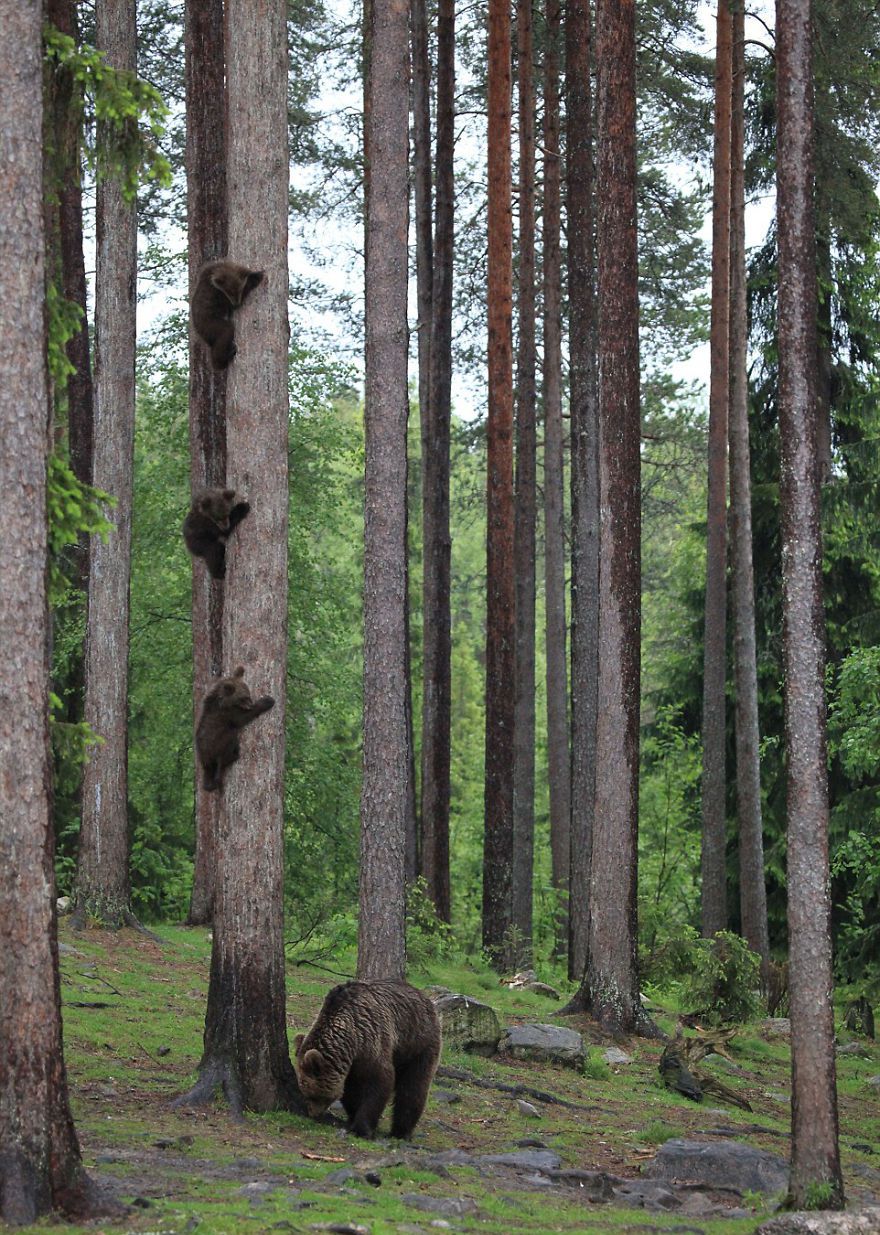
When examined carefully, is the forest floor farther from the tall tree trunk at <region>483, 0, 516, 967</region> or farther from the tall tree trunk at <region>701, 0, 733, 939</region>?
the tall tree trunk at <region>701, 0, 733, 939</region>

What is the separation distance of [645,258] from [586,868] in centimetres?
1310

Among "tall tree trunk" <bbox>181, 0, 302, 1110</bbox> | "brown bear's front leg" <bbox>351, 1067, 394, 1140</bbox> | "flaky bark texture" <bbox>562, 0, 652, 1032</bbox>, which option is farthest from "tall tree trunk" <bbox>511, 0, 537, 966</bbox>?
"brown bear's front leg" <bbox>351, 1067, 394, 1140</bbox>

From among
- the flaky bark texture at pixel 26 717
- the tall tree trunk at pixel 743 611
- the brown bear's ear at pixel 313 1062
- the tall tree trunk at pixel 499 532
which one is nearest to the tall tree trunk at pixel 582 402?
the tall tree trunk at pixel 499 532

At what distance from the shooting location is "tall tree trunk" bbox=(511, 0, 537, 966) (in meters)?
25.0

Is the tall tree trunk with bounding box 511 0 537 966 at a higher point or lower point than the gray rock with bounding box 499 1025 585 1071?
higher

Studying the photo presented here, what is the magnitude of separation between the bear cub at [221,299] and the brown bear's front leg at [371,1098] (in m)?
5.11

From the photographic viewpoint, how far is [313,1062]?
10.0 metres

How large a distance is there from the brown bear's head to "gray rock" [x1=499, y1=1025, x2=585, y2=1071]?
4.47 meters

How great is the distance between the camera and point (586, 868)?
21391 mm

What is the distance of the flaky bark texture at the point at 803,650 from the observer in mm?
9125

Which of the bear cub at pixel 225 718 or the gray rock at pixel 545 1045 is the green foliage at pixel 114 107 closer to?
the bear cub at pixel 225 718

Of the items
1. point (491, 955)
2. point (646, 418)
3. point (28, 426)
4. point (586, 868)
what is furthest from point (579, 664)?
point (28, 426)

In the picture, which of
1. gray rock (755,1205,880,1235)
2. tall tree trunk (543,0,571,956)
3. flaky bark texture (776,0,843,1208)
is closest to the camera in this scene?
gray rock (755,1205,880,1235)

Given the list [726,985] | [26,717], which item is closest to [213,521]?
[26,717]
